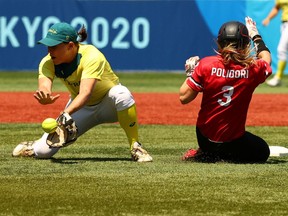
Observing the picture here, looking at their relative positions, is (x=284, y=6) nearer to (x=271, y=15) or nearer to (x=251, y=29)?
(x=271, y=15)

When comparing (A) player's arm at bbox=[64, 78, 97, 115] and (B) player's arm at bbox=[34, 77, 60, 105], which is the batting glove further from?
(B) player's arm at bbox=[34, 77, 60, 105]

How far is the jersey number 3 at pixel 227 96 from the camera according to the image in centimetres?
775

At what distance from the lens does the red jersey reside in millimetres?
7684

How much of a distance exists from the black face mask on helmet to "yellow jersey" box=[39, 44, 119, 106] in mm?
1082

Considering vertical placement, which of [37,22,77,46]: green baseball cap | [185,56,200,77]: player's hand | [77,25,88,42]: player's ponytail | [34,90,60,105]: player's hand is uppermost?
[37,22,77,46]: green baseball cap

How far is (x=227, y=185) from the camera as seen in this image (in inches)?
267

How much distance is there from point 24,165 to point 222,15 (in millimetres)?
14792

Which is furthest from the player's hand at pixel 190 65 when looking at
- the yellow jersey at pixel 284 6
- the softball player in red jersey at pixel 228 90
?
the yellow jersey at pixel 284 6

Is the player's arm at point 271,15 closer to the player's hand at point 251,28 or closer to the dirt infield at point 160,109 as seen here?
the dirt infield at point 160,109

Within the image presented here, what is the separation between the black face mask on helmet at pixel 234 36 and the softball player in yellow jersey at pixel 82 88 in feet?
3.34

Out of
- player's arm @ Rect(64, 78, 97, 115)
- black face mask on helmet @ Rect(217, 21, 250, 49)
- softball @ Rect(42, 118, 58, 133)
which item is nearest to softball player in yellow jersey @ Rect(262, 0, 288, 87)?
black face mask on helmet @ Rect(217, 21, 250, 49)

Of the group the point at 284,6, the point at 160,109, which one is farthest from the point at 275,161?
the point at 284,6

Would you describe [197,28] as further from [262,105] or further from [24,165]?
[24,165]

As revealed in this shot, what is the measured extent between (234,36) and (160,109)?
6712 millimetres
